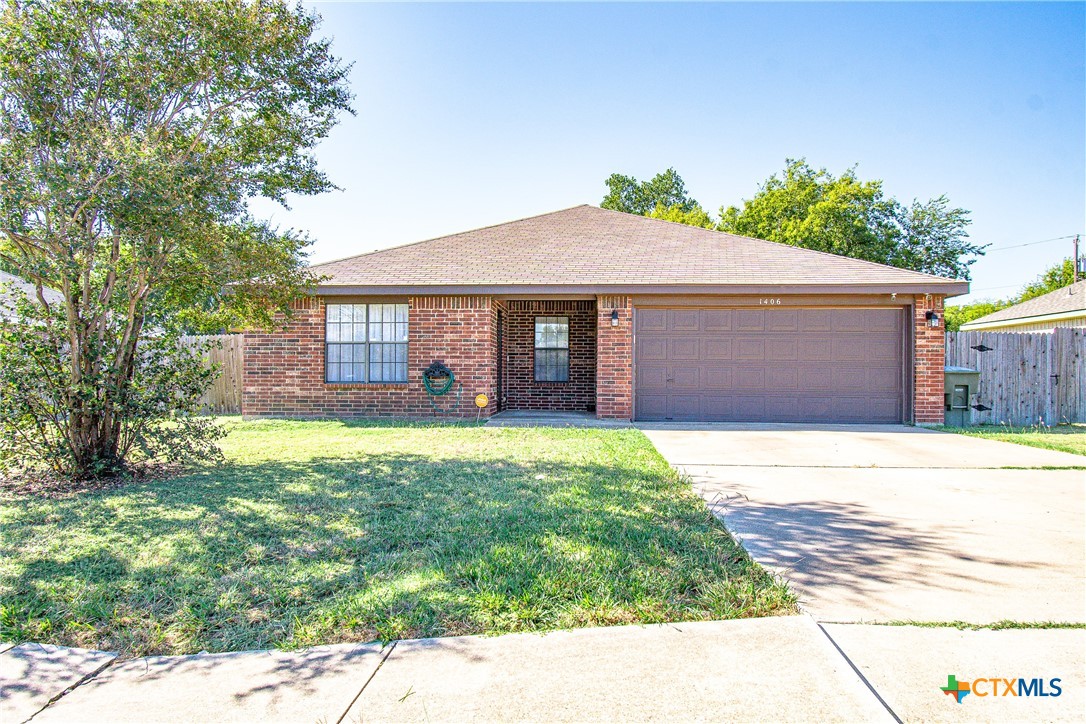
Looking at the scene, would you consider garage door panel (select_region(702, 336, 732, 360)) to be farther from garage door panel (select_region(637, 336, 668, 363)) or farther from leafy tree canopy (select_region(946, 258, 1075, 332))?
leafy tree canopy (select_region(946, 258, 1075, 332))

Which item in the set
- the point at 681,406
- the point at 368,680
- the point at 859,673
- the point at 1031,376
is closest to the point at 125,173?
the point at 368,680

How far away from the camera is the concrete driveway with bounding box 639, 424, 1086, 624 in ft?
10.2

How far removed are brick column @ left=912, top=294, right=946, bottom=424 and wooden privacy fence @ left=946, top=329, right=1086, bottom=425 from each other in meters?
1.67

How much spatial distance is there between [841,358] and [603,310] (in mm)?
4466

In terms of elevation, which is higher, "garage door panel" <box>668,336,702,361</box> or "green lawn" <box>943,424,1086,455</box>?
"garage door panel" <box>668,336,702,361</box>

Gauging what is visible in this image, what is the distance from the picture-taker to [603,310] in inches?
452

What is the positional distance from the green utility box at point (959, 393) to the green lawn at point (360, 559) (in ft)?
26.9

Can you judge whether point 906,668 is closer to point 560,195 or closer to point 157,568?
point 157,568

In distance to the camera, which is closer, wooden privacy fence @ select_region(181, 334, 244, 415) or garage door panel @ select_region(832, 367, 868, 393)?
garage door panel @ select_region(832, 367, 868, 393)

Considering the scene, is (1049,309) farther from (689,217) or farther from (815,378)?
(689,217)

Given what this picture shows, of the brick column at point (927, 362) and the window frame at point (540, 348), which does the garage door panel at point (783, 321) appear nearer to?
the brick column at point (927, 362)

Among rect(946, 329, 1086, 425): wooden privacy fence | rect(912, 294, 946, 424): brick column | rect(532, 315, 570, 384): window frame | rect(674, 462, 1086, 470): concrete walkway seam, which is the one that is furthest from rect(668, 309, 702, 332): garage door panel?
rect(946, 329, 1086, 425): wooden privacy fence

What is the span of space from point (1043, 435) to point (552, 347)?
29.3 ft

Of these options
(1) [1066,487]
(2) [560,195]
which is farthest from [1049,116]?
(2) [560,195]
